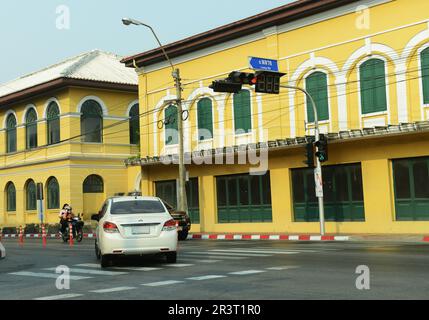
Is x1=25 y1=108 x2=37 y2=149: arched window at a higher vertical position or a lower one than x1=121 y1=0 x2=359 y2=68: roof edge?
lower

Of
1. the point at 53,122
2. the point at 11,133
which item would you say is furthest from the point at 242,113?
the point at 11,133

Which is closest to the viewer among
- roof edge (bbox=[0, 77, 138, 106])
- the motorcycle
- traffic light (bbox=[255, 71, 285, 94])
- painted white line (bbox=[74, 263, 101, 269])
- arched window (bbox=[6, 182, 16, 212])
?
painted white line (bbox=[74, 263, 101, 269])

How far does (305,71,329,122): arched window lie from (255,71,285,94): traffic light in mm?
5703

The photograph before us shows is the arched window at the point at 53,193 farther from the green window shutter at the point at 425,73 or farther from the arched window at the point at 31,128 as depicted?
the green window shutter at the point at 425,73

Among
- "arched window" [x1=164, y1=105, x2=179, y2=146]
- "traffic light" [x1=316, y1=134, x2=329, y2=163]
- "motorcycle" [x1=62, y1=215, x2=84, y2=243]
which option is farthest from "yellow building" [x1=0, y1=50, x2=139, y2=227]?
"traffic light" [x1=316, y1=134, x2=329, y2=163]

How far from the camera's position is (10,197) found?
151 feet

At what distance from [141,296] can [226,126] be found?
2187 centimetres

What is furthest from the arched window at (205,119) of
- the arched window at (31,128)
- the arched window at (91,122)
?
the arched window at (31,128)

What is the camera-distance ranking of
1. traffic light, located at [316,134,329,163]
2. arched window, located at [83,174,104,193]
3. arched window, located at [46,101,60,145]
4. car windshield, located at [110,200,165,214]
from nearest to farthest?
car windshield, located at [110,200,165,214], traffic light, located at [316,134,329,163], arched window, located at [83,174,104,193], arched window, located at [46,101,60,145]

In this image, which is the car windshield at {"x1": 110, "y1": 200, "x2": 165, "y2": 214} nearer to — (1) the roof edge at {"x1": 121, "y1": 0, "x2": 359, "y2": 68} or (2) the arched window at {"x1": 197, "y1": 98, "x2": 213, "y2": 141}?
(1) the roof edge at {"x1": 121, "y1": 0, "x2": 359, "y2": 68}

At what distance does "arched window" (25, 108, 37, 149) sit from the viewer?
142 feet

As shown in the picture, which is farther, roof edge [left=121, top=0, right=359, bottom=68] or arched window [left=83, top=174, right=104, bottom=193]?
arched window [left=83, top=174, right=104, bottom=193]

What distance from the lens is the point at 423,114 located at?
925 inches

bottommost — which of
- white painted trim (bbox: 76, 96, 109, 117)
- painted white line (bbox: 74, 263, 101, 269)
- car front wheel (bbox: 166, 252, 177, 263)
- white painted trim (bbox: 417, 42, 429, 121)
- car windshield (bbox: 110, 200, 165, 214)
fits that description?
painted white line (bbox: 74, 263, 101, 269)
